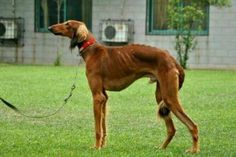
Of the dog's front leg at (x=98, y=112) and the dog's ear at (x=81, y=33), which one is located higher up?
the dog's ear at (x=81, y=33)

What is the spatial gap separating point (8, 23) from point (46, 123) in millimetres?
21608

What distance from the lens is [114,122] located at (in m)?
12.9

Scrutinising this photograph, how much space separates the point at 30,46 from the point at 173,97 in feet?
81.4

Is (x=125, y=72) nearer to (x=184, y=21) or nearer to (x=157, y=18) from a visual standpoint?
(x=184, y=21)

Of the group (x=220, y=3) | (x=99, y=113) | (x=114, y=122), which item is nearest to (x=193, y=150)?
(x=99, y=113)

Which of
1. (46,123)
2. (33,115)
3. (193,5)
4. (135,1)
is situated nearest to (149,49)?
(46,123)

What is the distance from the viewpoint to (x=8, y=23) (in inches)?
1325

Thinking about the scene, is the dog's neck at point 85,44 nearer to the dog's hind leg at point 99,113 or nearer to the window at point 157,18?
the dog's hind leg at point 99,113

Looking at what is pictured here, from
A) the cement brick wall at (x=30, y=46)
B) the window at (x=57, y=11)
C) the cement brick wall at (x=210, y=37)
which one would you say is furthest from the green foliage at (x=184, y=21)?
the cement brick wall at (x=30, y=46)

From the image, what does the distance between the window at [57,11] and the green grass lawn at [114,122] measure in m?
12.2

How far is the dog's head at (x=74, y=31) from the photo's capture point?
9945mm

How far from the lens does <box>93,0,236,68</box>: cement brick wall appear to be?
3109cm

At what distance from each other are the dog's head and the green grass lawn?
1.43 metres

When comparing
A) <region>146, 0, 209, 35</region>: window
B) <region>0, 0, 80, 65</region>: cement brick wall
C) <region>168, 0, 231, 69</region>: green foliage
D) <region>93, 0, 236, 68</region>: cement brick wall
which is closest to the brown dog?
<region>168, 0, 231, 69</region>: green foliage
